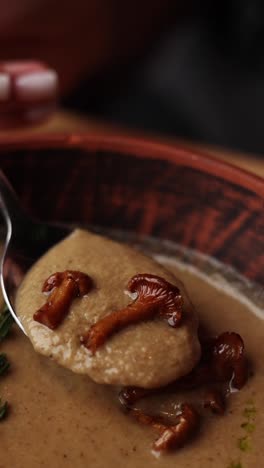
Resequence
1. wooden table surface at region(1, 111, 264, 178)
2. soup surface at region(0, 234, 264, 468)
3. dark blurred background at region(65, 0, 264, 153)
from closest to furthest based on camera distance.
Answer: soup surface at region(0, 234, 264, 468), wooden table surface at region(1, 111, 264, 178), dark blurred background at region(65, 0, 264, 153)

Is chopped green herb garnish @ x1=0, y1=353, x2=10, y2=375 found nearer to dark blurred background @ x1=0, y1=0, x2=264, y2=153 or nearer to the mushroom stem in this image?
the mushroom stem

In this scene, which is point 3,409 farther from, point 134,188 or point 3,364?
point 134,188

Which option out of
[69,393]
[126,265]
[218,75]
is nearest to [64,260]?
[126,265]

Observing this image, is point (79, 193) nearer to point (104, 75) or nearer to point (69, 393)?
point (69, 393)

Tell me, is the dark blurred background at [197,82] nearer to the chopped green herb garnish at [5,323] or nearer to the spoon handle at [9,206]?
the spoon handle at [9,206]

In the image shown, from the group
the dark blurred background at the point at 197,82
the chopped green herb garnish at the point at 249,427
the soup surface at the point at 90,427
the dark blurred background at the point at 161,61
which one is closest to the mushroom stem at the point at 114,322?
the soup surface at the point at 90,427

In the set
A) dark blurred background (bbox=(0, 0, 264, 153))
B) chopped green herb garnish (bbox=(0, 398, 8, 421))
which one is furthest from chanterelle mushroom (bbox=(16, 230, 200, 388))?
dark blurred background (bbox=(0, 0, 264, 153))
